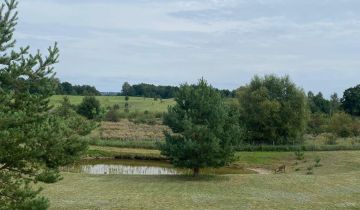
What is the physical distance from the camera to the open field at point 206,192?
3044cm

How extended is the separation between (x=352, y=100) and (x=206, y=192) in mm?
88575

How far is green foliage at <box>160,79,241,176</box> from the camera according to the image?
41.3 m

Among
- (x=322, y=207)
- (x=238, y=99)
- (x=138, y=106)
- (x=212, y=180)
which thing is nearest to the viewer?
(x=322, y=207)

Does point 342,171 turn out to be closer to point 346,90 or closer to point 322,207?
point 322,207

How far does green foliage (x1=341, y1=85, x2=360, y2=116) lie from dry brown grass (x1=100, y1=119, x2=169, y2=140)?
1752 inches

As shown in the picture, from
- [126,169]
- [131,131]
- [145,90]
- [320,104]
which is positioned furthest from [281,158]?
[145,90]

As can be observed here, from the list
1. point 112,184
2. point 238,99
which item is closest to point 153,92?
point 238,99

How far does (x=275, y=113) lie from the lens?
72.9 m

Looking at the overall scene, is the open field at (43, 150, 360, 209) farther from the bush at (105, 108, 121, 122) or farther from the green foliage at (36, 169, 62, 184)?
the bush at (105, 108, 121, 122)

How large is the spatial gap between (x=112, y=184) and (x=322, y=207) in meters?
15.6

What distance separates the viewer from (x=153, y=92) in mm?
194000

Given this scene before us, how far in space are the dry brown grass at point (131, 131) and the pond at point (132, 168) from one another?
18710mm

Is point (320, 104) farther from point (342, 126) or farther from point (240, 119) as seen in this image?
A: point (240, 119)

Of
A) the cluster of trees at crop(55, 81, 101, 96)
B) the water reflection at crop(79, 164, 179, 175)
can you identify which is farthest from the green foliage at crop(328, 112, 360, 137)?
the cluster of trees at crop(55, 81, 101, 96)
